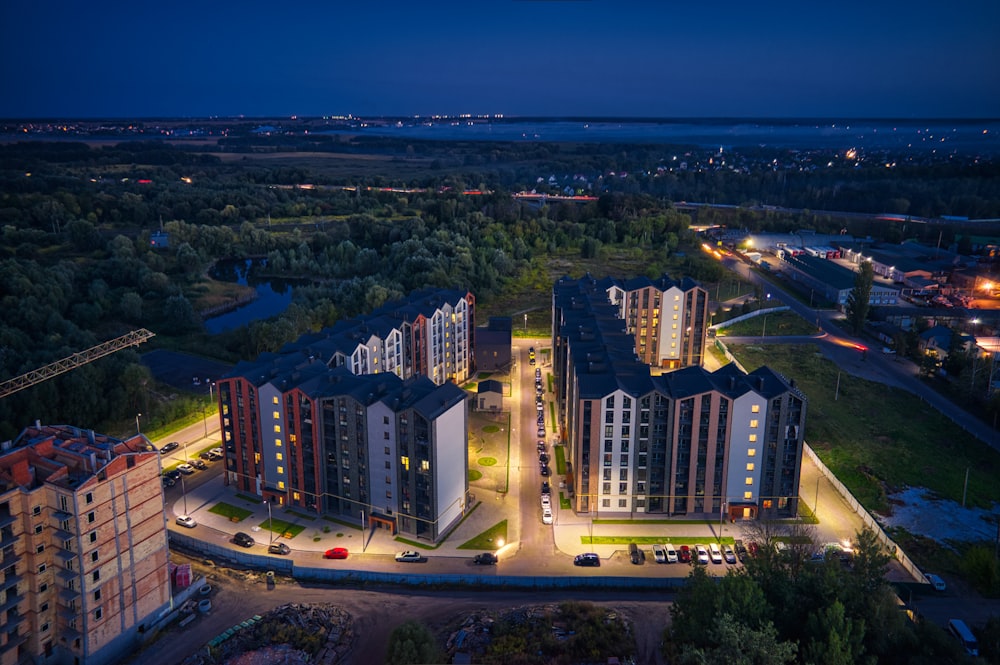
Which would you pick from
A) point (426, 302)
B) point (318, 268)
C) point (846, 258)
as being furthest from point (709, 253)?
point (426, 302)

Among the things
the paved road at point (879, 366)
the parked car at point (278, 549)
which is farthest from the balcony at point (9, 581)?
the paved road at point (879, 366)

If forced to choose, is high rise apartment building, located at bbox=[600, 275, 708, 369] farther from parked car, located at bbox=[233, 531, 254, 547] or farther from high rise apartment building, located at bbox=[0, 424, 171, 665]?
high rise apartment building, located at bbox=[0, 424, 171, 665]

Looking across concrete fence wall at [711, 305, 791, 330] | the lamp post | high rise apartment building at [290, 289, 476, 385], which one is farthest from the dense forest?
the lamp post

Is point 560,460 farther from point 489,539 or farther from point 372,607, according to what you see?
point 372,607

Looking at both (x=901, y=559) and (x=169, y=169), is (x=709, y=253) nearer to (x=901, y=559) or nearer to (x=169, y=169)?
(x=901, y=559)

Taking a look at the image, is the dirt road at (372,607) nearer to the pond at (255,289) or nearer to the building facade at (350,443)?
the building facade at (350,443)

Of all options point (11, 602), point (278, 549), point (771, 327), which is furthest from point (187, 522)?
point (771, 327)
